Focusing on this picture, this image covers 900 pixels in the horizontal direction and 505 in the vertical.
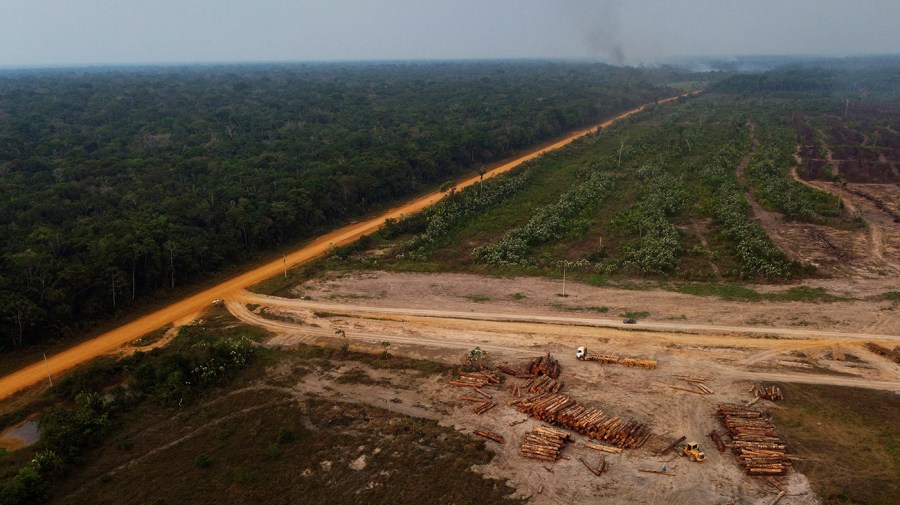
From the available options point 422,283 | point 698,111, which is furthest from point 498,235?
point 698,111

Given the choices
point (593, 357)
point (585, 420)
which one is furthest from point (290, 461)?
point (593, 357)

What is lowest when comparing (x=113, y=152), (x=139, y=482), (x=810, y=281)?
(x=139, y=482)

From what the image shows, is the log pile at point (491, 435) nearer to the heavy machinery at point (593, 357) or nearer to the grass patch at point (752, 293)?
the heavy machinery at point (593, 357)

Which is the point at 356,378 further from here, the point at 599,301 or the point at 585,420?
the point at 599,301

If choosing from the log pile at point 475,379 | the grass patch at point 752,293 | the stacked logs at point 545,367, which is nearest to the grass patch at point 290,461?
the log pile at point 475,379

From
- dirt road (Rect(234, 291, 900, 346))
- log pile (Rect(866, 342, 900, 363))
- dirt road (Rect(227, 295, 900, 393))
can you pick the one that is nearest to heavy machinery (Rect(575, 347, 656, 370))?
dirt road (Rect(227, 295, 900, 393))

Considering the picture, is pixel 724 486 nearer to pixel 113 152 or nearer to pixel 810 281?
pixel 810 281
